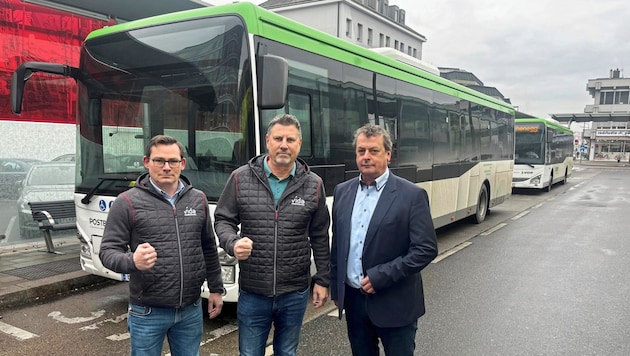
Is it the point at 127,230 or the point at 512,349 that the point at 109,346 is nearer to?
the point at 127,230

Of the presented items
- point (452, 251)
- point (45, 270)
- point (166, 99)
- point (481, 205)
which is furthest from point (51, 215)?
point (481, 205)

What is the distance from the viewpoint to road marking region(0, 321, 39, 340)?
4.25 meters

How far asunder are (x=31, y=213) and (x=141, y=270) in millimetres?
6207

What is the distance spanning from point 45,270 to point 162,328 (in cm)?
449

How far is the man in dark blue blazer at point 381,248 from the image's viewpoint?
8.04 feet

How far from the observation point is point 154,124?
4.41 m

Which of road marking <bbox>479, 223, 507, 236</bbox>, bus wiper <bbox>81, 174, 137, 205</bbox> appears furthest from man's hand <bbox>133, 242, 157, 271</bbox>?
road marking <bbox>479, 223, 507, 236</bbox>

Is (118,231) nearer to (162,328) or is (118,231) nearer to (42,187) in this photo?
(162,328)

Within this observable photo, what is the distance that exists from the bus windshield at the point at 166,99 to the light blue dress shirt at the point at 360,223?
1658 mm

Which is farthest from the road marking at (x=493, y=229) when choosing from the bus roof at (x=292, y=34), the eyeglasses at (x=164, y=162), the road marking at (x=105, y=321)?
the eyeglasses at (x=164, y=162)

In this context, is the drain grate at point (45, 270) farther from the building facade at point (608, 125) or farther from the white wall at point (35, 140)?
the building facade at point (608, 125)

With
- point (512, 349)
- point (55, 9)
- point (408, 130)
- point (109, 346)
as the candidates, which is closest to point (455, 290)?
point (512, 349)

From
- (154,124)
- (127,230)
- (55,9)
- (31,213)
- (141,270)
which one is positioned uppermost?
(55,9)

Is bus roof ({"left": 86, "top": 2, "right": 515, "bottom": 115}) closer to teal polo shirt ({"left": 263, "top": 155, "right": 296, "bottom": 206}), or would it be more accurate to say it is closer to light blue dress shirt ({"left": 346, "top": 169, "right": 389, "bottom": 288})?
teal polo shirt ({"left": 263, "top": 155, "right": 296, "bottom": 206})
